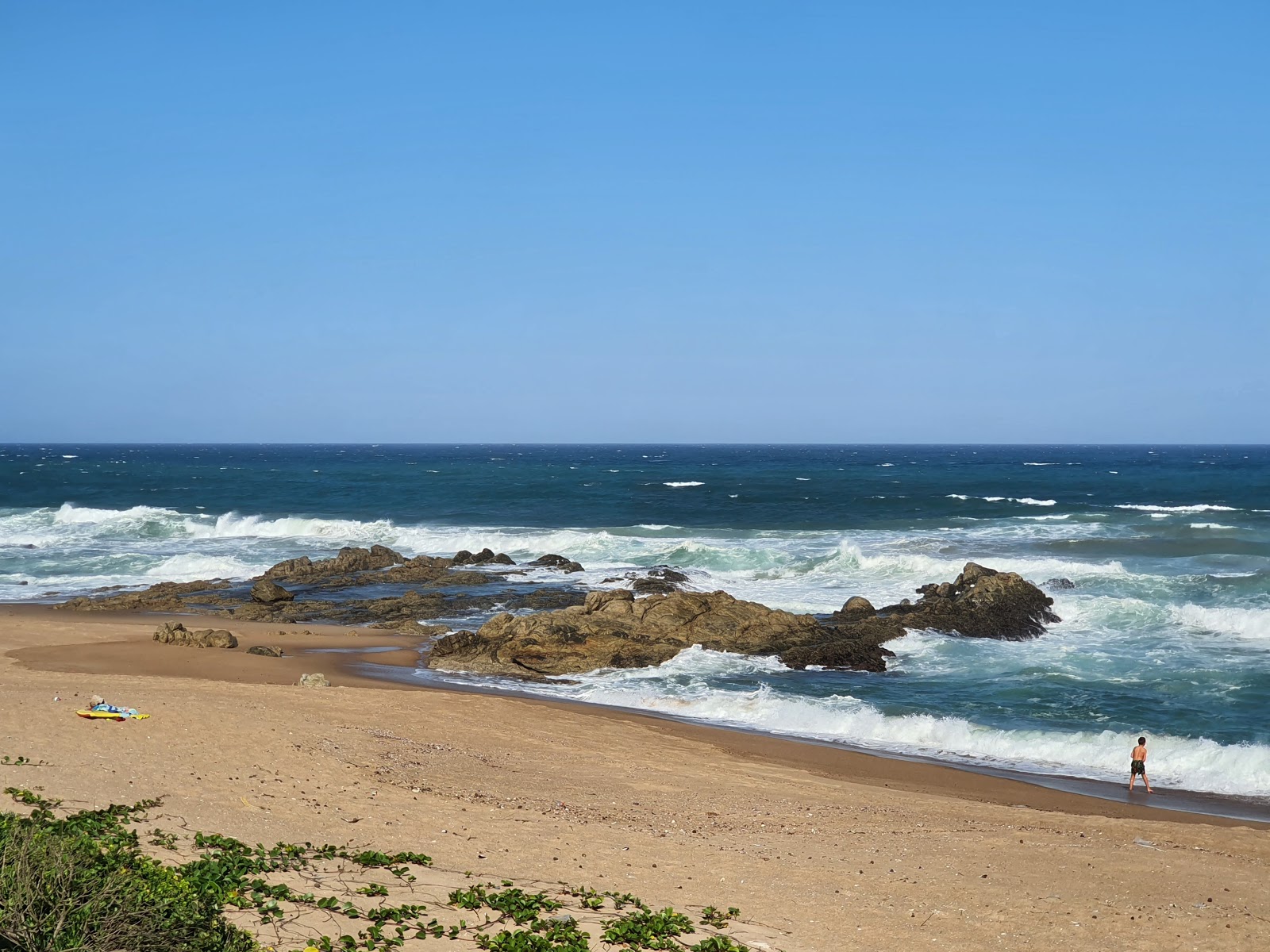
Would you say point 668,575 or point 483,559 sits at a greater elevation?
point 668,575

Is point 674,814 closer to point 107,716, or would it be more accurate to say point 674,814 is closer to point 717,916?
point 717,916

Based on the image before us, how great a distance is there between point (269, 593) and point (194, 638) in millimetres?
7216

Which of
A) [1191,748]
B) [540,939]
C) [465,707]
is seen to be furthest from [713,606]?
[540,939]

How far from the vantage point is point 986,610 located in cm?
2614

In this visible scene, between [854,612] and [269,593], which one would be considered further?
[269,593]

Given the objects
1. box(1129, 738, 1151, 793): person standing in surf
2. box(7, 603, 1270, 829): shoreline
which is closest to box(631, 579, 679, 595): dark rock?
box(7, 603, 1270, 829): shoreline

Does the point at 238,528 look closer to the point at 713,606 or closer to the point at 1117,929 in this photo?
the point at 713,606

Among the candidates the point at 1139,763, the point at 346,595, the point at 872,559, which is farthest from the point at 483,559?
the point at 1139,763

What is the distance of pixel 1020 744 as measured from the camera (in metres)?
16.5

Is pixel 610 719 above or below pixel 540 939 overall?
below

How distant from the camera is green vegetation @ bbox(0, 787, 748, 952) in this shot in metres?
5.38

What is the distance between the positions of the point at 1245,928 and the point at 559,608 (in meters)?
21.9

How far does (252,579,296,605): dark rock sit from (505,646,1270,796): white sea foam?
41.5 ft

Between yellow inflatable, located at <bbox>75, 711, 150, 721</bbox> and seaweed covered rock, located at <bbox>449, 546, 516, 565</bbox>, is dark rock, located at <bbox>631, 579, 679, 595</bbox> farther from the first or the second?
yellow inflatable, located at <bbox>75, 711, 150, 721</bbox>
